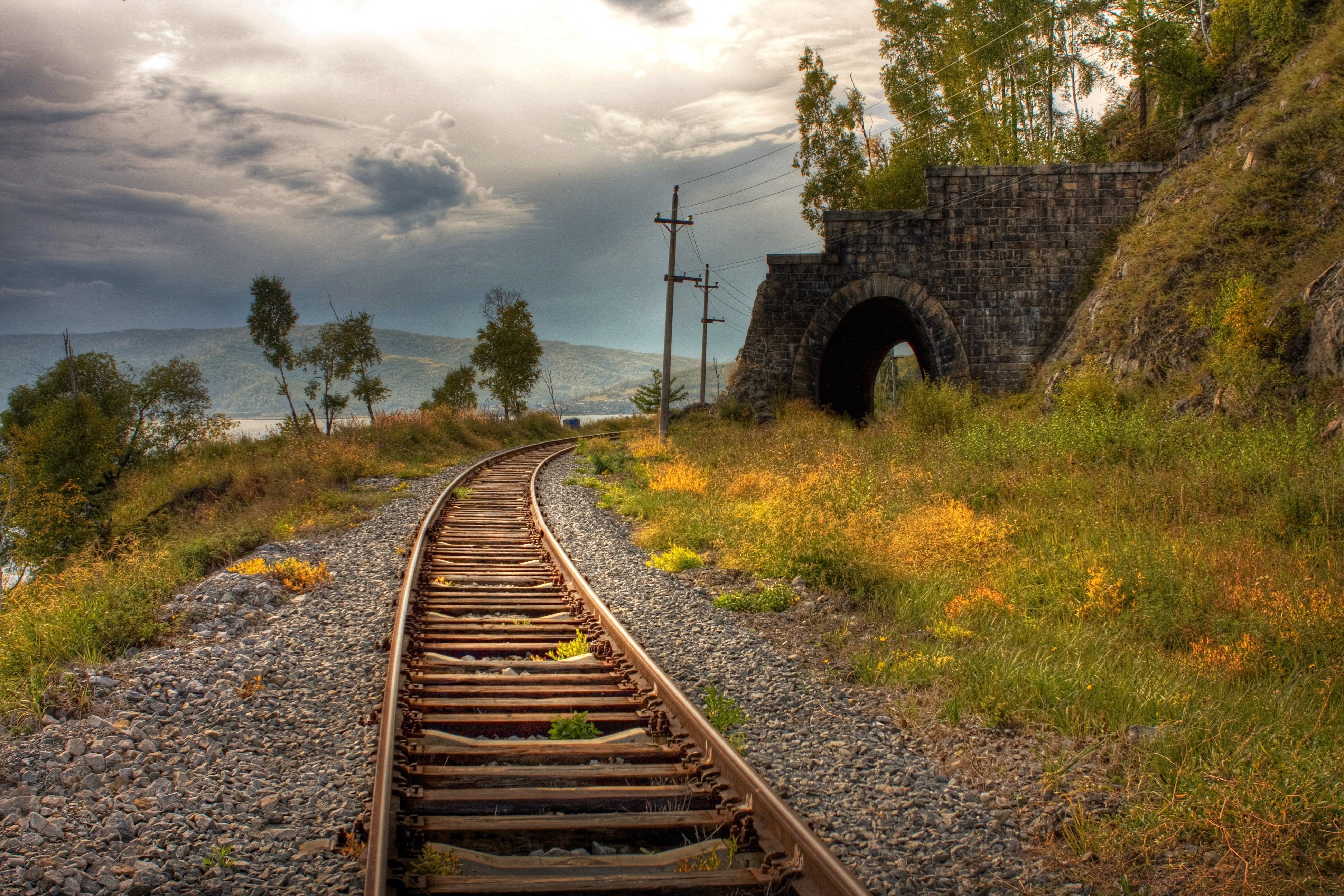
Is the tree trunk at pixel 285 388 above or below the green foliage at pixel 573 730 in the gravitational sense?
above

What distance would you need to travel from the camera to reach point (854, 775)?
153 inches

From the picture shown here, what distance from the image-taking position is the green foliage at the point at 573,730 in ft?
13.8

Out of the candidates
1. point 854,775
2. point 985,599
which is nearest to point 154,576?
point 854,775

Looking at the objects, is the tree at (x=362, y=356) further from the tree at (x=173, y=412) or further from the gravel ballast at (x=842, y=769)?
the gravel ballast at (x=842, y=769)

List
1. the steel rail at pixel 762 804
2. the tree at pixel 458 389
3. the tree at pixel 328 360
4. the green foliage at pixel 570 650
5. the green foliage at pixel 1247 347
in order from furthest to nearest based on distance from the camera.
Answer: the tree at pixel 458 389 < the tree at pixel 328 360 < the green foliage at pixel 1247 347 < the green foliage at pixel 570 650 < the steel rail at pixel 762 804

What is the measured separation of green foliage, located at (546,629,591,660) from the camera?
18.4 ft

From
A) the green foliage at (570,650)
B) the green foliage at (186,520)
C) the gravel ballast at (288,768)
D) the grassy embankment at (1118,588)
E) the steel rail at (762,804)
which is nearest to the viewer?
the steel rail at (762,804)

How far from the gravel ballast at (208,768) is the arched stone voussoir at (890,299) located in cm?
1569

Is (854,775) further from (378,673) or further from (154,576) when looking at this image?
(154,576)

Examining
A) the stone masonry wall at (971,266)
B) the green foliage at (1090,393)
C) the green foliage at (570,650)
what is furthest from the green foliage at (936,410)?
the green foliage at (570,650)

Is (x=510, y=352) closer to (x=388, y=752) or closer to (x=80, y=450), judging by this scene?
(x=80, y=450)

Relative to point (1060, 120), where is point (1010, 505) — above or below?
below

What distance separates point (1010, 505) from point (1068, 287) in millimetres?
12588

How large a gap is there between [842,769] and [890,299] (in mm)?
17729
